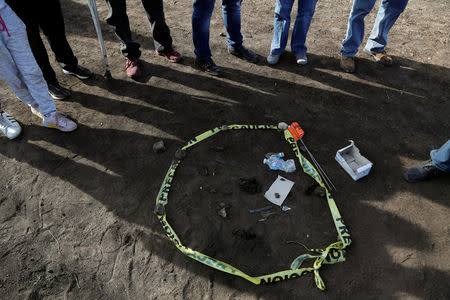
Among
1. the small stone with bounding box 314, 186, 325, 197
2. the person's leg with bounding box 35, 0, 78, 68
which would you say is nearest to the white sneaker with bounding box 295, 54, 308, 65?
the small stone with bounding box 314, 186, 325, 197

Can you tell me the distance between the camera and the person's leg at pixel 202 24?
15.1 ft

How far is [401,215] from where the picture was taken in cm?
360

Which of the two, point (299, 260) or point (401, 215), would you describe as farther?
point (401, 215)

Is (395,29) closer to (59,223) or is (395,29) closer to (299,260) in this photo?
(299,260)

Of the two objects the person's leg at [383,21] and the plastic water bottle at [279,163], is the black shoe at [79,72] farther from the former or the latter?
the person's leg at [383,21]

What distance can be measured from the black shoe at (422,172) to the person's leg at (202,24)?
12.2 ft

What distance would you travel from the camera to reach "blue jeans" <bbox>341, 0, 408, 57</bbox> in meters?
4.96

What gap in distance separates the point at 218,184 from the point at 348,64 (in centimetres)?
362

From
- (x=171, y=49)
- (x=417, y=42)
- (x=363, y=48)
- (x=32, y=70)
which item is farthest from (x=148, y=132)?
(x=417, y=42)

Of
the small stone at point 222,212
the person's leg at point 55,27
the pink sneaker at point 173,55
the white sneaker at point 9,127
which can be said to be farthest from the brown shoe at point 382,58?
the white sneaker at point 9,127

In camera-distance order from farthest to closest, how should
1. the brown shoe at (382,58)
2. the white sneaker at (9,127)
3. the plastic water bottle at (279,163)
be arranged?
the brown shoe at (382,58)
the white sneaker at (9,127)
the plastic water bottle at (279,163)

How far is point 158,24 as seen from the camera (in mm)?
5090

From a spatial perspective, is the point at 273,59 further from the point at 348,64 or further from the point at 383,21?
the point at 383,21

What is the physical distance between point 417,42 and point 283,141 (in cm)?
433
